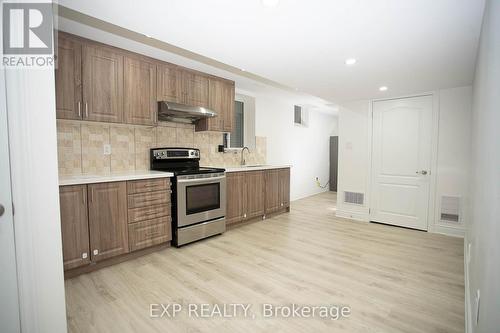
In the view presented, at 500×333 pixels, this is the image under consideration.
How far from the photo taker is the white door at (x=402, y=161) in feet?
13.3

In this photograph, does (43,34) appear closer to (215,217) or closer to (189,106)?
(189,106)

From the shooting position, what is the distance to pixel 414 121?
411cm

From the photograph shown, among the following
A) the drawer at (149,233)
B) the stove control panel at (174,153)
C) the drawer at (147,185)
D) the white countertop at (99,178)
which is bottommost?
the drawer at (149,233)

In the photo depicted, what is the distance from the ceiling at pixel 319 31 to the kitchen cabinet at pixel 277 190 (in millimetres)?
2080

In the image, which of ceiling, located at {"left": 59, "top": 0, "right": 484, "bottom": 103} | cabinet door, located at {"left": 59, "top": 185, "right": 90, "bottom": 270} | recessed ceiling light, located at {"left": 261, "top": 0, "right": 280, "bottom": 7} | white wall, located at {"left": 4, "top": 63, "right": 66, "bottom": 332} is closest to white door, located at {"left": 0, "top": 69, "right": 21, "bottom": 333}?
white wall, located at {"left": 4, "top": 63, "right": 66, "bottom": 332}

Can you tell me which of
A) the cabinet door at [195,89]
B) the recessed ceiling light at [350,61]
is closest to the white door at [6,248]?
the cabinet door at [195,89]

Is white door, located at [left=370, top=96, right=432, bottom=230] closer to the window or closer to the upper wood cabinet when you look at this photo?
the window

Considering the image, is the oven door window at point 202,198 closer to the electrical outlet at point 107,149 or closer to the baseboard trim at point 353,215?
the electrical outlet at point 107,149

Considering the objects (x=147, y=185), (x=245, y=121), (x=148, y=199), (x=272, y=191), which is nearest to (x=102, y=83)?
(x=147, y=185)

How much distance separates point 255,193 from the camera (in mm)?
4355

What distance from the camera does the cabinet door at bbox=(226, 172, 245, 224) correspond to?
154 inches

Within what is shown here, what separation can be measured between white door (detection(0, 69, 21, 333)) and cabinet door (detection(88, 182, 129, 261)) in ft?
4.44

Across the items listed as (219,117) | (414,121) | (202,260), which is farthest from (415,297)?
(219,117)

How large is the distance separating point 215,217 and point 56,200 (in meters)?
2.43
